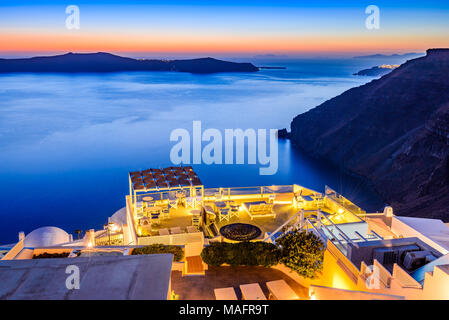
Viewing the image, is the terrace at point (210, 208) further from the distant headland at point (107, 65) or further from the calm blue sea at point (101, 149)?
the distant headland at point (107, 65)

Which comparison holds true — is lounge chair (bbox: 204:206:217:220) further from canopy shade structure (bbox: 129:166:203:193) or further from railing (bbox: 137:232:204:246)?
railing (bbox: 137:232:204:246)

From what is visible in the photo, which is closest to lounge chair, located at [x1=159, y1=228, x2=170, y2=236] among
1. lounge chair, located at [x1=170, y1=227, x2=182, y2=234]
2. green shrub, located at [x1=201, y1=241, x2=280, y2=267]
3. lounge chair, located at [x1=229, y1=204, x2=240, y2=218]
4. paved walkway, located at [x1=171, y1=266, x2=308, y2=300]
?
lounge chair, located at [x1=170, y1=227, x2=182, y2=234]

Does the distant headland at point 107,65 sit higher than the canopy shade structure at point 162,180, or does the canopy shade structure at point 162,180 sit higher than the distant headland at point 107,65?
the distant headland at point 107,65

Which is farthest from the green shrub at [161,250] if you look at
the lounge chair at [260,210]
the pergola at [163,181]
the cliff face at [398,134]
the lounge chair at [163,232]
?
the cliff face at [398,134]

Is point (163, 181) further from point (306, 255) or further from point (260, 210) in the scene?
point (306, 255)

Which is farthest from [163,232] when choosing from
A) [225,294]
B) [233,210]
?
[225,294]

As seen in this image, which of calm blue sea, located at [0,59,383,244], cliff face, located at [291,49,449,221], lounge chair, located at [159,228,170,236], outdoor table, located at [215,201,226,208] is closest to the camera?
lounge chair, located at [159,228,170,236]
